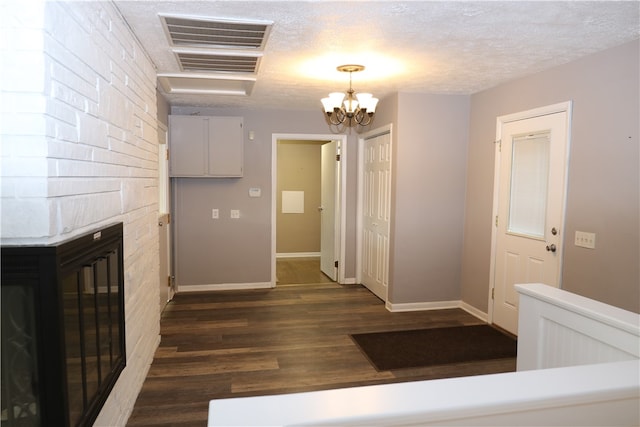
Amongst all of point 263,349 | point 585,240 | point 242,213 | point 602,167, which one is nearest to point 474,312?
point 585,240

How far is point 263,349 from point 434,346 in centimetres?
146

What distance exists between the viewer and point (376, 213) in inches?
205

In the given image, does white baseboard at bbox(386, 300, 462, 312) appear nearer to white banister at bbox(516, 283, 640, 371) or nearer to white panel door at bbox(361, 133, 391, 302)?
white panel door at bbox(361, 133, 391, 302)

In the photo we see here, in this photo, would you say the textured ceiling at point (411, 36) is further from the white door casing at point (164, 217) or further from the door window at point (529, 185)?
the white door casing at point (164, 217)

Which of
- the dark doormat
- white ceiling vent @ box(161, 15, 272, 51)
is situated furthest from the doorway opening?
white ceiling vent @ box(161, 15, 272, 51)

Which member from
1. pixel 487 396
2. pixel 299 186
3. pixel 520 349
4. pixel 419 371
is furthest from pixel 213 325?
pixel 299 186

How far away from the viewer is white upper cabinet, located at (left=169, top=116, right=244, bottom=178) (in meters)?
5.00

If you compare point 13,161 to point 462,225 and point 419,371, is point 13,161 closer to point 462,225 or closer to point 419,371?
point 419,371

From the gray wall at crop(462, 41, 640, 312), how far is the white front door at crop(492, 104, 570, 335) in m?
0.11

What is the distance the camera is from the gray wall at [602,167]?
2.75 meters

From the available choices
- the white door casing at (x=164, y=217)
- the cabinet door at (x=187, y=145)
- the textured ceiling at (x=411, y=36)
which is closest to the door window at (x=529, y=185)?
the textured ceiling at (x=411, y=36)

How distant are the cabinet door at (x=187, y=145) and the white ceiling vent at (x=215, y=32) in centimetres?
227

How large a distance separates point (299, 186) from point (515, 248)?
14.8ft

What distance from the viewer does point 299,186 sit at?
780 cm
